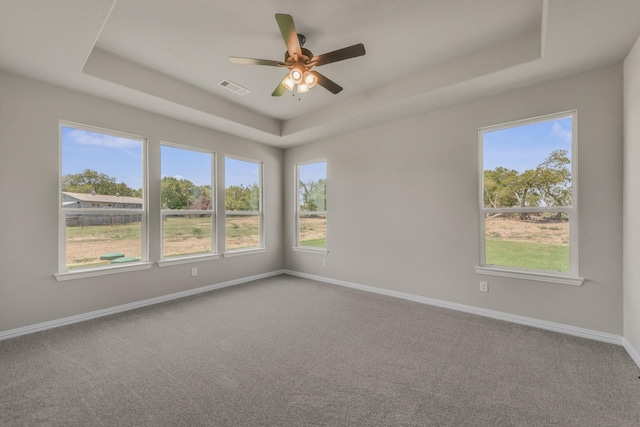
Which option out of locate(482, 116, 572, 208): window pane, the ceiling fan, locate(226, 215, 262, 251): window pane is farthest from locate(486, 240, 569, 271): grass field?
locate(226, 215, 262, 251): window pane

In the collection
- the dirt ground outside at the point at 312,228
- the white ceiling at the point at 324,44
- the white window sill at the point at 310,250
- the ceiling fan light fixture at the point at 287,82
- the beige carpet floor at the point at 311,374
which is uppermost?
the white ceiling at the point at 324,44

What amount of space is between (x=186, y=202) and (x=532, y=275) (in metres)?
4.68

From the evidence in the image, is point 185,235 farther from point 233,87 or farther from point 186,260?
point 233,87

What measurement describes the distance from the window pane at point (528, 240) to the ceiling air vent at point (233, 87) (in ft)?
11.6

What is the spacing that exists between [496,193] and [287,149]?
151 inches

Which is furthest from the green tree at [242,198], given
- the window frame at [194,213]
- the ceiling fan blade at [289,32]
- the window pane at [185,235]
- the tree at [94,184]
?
the ceiling fan blade at [289,32]

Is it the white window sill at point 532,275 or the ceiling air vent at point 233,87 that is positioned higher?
the ceiling air vent at point 233,87

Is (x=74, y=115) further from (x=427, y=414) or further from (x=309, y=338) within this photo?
(x=427, y=414)

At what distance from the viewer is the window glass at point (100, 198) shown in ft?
10.3

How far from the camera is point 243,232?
16.5 feet

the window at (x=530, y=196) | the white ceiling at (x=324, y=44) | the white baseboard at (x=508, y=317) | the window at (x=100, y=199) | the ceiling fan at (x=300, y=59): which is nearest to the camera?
the white ceiling at (x=324, y=44)

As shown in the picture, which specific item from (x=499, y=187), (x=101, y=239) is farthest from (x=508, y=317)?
(x=101, y=239)

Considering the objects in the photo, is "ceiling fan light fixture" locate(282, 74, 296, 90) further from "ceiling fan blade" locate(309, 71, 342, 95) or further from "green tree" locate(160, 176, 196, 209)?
"green tree" locate(160, 176, 196, 209)

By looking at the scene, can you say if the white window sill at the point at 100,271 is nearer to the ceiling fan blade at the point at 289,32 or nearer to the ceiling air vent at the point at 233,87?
the ceiling air vent at the point at 233,87
